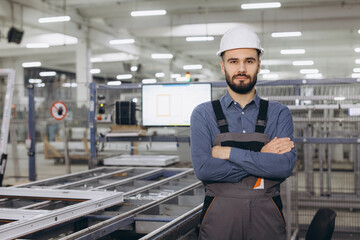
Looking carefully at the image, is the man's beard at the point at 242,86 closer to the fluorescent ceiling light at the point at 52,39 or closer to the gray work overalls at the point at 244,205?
the gray work overalls at the point at 244,205

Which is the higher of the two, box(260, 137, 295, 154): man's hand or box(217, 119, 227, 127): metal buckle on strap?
box(217, 119, 227, 127): metal buckle on strap

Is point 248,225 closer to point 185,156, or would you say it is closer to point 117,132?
point 117,132

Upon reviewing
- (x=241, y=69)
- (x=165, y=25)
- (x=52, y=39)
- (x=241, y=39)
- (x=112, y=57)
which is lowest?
(x=241, y=69)

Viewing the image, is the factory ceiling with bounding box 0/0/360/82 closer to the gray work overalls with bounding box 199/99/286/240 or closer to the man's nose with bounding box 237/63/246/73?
the man's nose with bounding box 237/63/246/73

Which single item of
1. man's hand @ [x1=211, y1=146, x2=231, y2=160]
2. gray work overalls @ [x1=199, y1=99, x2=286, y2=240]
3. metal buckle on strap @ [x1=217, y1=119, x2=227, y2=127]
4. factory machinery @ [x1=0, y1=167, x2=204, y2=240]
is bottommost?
factory machinery @ [x1=0, y1=167, x2=204, y2=240]

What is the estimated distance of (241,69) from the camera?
77.4 inches

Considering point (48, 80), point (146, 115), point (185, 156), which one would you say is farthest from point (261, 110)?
point (48, 80)

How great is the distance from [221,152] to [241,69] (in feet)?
1.34

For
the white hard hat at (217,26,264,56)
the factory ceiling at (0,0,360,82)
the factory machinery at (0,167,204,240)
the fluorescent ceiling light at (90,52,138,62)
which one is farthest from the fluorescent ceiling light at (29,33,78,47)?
the white hard hat at (217,26,264,56)

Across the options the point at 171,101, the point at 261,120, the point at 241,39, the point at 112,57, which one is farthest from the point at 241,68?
the point at 112,57

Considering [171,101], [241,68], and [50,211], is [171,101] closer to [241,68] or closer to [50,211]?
[50,211]

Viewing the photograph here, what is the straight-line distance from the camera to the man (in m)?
1.86

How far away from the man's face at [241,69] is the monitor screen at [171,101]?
2.59m

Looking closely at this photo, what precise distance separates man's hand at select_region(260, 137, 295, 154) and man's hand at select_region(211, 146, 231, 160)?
6.8 inches
